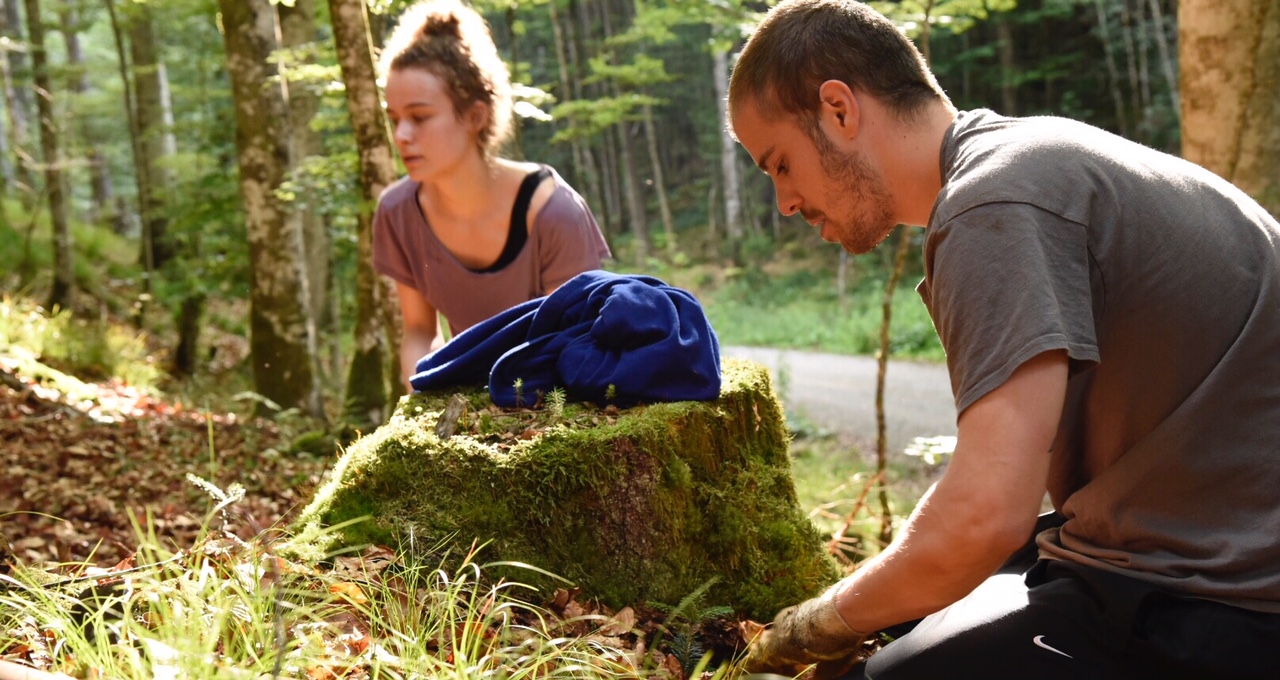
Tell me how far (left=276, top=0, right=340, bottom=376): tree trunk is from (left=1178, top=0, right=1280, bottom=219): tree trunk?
8637 millimetres

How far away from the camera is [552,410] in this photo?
2.81 meters

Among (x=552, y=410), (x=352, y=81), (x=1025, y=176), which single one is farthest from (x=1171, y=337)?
(x=352, y=81)

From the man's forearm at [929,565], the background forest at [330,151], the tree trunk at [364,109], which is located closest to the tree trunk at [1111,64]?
the background forest at [330,151]

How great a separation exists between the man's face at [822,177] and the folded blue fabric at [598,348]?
0.82 m

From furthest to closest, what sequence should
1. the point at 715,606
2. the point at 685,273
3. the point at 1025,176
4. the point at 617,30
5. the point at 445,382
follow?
the point at 617,30 → the point at 685,273 → the point at 445,382 → the point at 715,606 → the point at 1025,176

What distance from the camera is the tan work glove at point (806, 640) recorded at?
6.50 ft

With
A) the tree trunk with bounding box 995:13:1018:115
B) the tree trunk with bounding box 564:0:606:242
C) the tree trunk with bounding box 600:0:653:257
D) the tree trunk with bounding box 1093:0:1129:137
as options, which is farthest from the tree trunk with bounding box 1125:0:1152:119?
the tree trunk with bounding box 600:0:653:257

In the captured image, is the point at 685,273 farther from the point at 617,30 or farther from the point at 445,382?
the point at 445,382

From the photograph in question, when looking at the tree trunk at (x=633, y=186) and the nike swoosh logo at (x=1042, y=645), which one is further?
the tree trunk at (x=633, y=186)

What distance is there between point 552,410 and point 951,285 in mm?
1430

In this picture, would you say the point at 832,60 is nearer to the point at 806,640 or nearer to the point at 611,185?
the point at 806,640

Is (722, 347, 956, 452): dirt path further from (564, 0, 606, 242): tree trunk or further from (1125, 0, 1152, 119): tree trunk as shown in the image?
(1125, 0, 1152, 119): tree trunk

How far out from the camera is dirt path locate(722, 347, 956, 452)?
35.3 ft

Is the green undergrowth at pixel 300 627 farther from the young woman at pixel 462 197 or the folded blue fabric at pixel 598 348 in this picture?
the young woman at pixel 462 197
